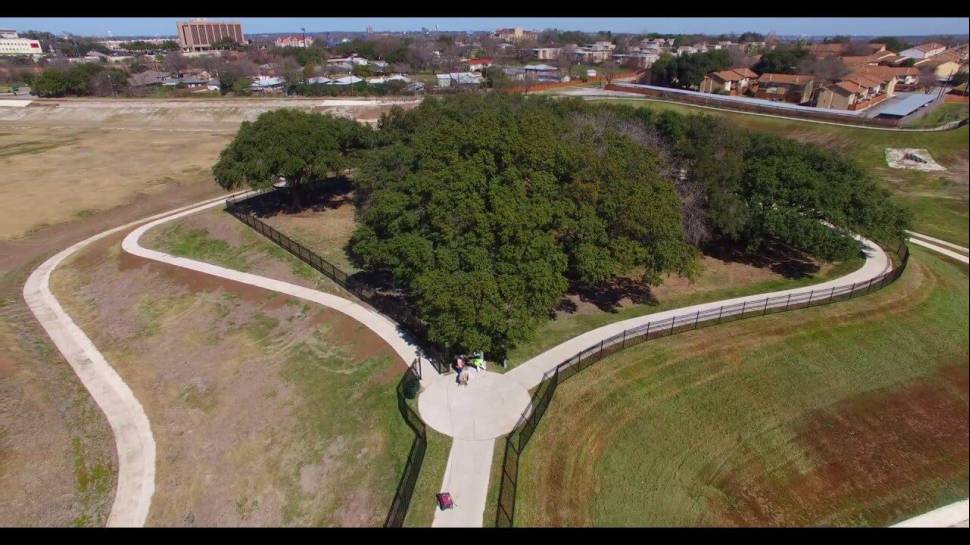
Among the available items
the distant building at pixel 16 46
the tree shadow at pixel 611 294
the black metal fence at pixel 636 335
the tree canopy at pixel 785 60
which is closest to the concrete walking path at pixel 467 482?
the black metal fence at pixel 636 335

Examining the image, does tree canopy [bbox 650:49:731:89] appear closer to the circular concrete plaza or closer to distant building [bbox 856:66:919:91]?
distant building [bbox 856:66:919:91]

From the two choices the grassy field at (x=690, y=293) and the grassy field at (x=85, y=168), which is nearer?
the grassy field at (x=690, y=293)

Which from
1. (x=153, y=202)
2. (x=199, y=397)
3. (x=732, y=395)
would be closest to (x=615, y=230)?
(x=732, y=395)

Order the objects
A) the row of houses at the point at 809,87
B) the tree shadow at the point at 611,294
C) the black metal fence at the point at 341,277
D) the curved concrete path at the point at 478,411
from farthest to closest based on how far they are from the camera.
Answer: the row of houses at the point at 809,87
the tree shadow at the point at 611,294
the black metal fence at the point at 341,277
the curved concrete path at the point at 478,411

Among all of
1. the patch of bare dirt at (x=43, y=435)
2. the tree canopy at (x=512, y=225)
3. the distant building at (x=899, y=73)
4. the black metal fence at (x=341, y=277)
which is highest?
the distant building at (x=899, y=73)

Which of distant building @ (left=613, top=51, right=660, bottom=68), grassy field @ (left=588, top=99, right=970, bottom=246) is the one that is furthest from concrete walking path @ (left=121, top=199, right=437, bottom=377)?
distant building @ (left=613, top=51, right=660, bottom=68)

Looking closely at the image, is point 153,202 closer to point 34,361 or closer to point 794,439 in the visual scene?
point 34,361

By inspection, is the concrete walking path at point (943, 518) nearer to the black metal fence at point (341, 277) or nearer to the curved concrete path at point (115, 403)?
the black metal fence at point (341, 277)

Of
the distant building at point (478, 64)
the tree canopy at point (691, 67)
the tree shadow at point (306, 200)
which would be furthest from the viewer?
the distant building at point (478, 64)
